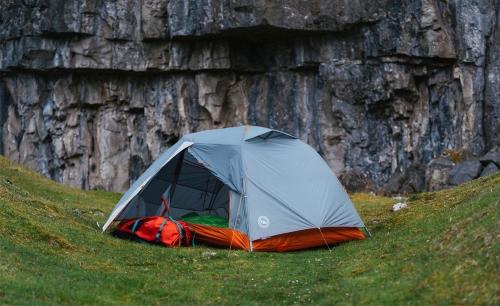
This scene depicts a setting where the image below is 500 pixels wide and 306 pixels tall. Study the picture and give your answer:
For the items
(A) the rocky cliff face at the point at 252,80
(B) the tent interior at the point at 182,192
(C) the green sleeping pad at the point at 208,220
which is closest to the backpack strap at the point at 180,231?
(C) the green sleeping pad at the point at 208,220

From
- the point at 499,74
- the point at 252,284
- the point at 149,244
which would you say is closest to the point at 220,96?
the point at 499,74

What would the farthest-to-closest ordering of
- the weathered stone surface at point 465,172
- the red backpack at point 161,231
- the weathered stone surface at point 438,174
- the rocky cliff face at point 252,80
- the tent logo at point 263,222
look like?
the rocky cliff face at point 252,80 < the weathered stone surface at point 438,174 < the weathered stone surface at point 465,172 < the red backpack at point 161,231 < the tent logo at point 263,222

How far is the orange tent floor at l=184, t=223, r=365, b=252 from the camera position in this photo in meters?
21.3

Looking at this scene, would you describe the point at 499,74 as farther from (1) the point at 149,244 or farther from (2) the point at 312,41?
(1) the point at 149,244

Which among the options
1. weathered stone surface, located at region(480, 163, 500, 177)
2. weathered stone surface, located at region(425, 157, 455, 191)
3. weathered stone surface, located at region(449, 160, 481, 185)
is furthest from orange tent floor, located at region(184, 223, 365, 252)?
weathered stone surface, located at region(425, 157, 455, 191)

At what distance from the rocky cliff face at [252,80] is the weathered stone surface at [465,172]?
227 centimetres

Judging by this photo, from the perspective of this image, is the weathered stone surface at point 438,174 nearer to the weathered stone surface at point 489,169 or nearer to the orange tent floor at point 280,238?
the weathered stone surface at point 489,169

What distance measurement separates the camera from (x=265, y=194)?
21.8 meters

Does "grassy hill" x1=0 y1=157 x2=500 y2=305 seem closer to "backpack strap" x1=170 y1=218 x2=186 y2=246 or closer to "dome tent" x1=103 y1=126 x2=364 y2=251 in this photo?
"dome tent" x1=103 y1=126 x2=364 y2=251

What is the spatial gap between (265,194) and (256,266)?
3.69 m

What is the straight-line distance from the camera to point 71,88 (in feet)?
184

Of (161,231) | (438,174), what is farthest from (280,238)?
(438,174)

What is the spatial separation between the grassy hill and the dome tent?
0.78 metres

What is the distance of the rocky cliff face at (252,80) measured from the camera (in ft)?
155
